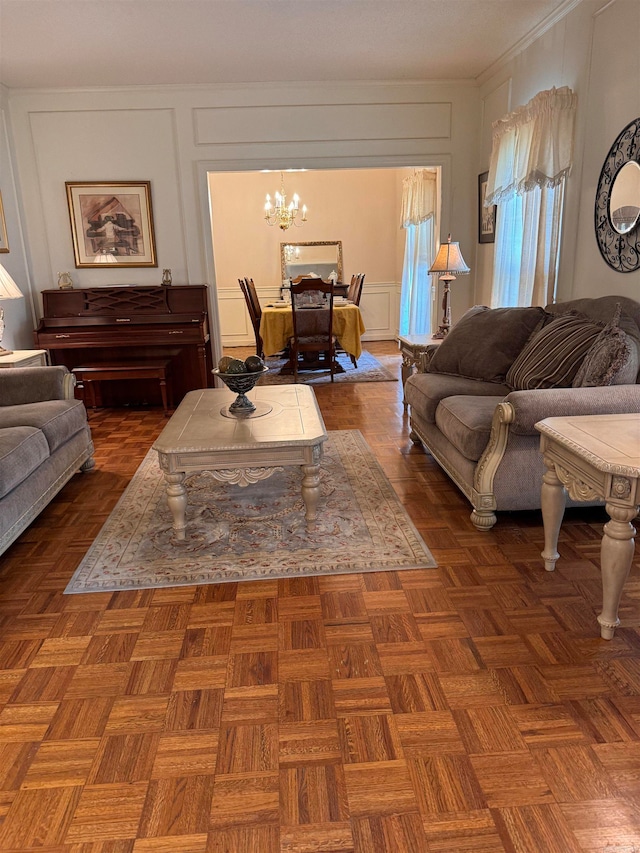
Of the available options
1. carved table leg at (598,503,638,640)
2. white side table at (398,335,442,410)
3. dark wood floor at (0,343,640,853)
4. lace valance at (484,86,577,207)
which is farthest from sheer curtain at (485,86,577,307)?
carved table leg at (598,503,638,640)

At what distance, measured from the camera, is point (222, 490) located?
10.1 feet

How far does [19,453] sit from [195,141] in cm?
352

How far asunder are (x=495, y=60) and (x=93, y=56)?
9.71ft

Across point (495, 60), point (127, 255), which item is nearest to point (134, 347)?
point (127, 255)

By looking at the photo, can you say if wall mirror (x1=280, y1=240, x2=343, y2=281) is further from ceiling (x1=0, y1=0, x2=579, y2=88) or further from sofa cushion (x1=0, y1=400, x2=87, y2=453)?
sofa cushion (x1=0, y1=400, x2=87, y2=453)

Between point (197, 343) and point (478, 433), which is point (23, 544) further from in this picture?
point (197, 343)

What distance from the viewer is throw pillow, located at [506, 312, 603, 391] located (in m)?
2.67

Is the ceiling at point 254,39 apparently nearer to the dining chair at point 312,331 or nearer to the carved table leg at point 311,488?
the dining chair at point 312,331

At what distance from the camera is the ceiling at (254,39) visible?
3.32 metres

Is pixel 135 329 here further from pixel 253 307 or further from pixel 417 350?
pixel 417 350

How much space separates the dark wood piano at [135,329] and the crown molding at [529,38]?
290 cm

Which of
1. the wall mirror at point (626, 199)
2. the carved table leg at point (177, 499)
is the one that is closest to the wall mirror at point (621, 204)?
the wall mirror at point (626, 199)

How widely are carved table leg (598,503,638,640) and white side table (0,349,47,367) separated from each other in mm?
3620

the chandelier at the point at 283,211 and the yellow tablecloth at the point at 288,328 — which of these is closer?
the yellow tablecloth at the point at 288,328
